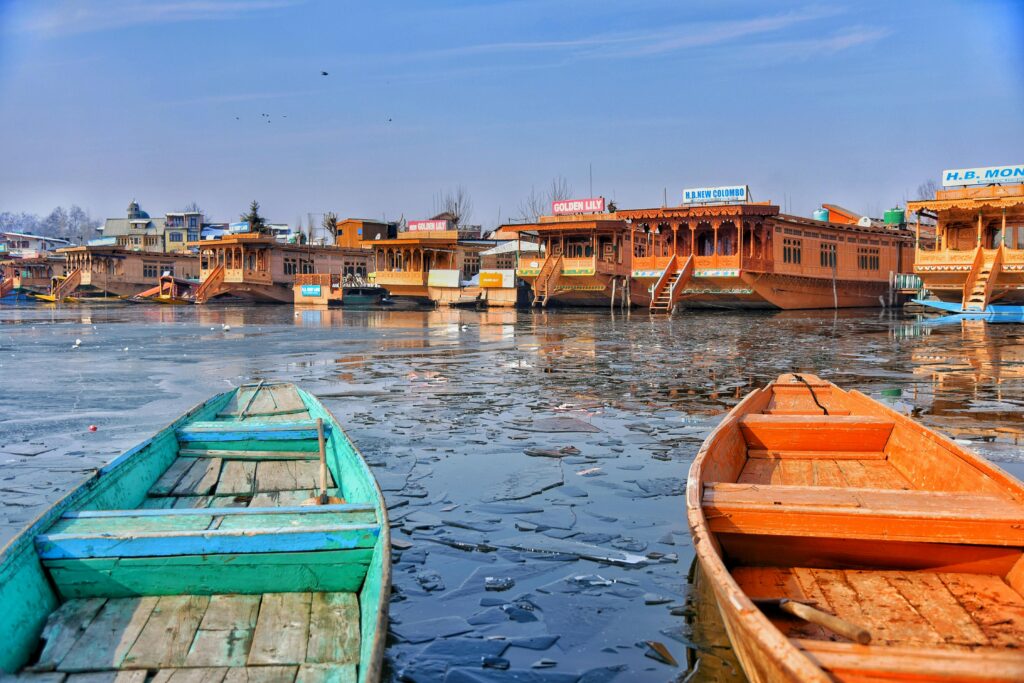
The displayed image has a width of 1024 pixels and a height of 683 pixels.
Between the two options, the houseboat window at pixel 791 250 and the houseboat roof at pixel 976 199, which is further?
the houseboat window at pixel 791 250

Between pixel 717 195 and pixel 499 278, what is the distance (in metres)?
14.9

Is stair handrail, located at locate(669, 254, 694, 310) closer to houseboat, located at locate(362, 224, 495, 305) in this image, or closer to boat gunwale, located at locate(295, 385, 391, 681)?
houseboat, located at locate(362, 224, 495, 305)

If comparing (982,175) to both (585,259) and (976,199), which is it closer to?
(976,199)

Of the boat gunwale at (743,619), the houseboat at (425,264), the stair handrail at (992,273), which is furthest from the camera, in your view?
the houseboat at (425,264)

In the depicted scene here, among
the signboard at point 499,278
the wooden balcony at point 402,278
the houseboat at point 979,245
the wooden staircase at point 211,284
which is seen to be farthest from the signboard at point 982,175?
the wooden staircase at point 211,284

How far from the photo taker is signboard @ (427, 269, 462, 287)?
174 feet

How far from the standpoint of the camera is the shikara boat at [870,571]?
2.43 m

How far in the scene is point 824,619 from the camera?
2916 mm

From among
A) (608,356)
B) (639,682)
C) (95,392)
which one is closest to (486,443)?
(639,682)

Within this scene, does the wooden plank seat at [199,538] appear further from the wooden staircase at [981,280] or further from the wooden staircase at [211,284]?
the wooden staircase at [211,284]

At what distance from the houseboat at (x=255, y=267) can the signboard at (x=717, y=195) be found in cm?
3293

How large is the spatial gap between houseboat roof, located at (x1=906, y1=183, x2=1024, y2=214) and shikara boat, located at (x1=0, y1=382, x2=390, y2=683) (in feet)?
118

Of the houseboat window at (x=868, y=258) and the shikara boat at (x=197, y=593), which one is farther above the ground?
the houseboat window at (x=868, y=258)

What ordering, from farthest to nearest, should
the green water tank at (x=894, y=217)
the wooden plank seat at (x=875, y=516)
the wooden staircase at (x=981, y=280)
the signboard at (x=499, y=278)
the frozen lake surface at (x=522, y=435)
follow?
the green water tank at (x=894, y=217)
the signboard at (x=499, y=278)
the wooden staircase at (x=981, y=280)
the frozen lake surface at (x=522, y=435)
the wooden plank seat at (x=875, y=516)
